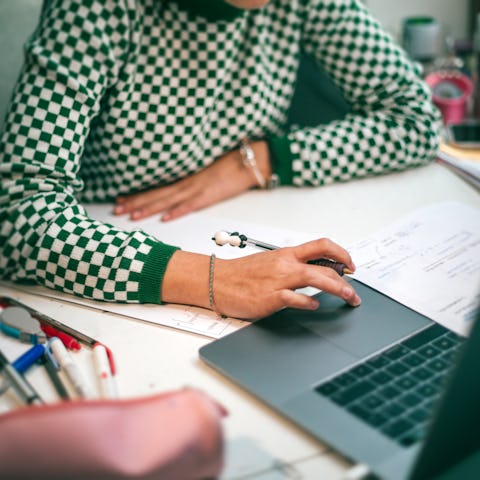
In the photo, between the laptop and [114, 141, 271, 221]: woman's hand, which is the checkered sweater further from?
the laptop

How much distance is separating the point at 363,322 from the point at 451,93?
1.00m

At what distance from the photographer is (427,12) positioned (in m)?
1.82

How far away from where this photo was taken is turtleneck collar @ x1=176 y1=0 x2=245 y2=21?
3.30 ft

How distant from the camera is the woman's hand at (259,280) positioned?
2.44 ft

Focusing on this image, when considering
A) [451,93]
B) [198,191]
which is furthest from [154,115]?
[451,93]

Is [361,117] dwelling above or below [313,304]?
above

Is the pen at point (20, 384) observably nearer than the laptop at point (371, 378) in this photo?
No

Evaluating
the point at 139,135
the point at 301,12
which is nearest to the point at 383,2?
the point at 301,12

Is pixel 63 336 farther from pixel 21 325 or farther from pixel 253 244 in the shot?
pixel 253 244

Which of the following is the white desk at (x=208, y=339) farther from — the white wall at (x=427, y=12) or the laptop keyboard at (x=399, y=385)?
the white wall at (x=427, y=12)

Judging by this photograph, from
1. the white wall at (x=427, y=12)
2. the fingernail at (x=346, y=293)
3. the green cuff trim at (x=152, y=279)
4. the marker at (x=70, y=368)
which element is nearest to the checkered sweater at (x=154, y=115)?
the green cuff trim at (x=152, y=279)

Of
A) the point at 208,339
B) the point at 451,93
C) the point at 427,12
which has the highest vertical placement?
the point at 427,12

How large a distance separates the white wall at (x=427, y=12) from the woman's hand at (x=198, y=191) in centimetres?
88

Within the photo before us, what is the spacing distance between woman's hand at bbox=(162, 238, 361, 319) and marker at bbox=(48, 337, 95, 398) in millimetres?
154
